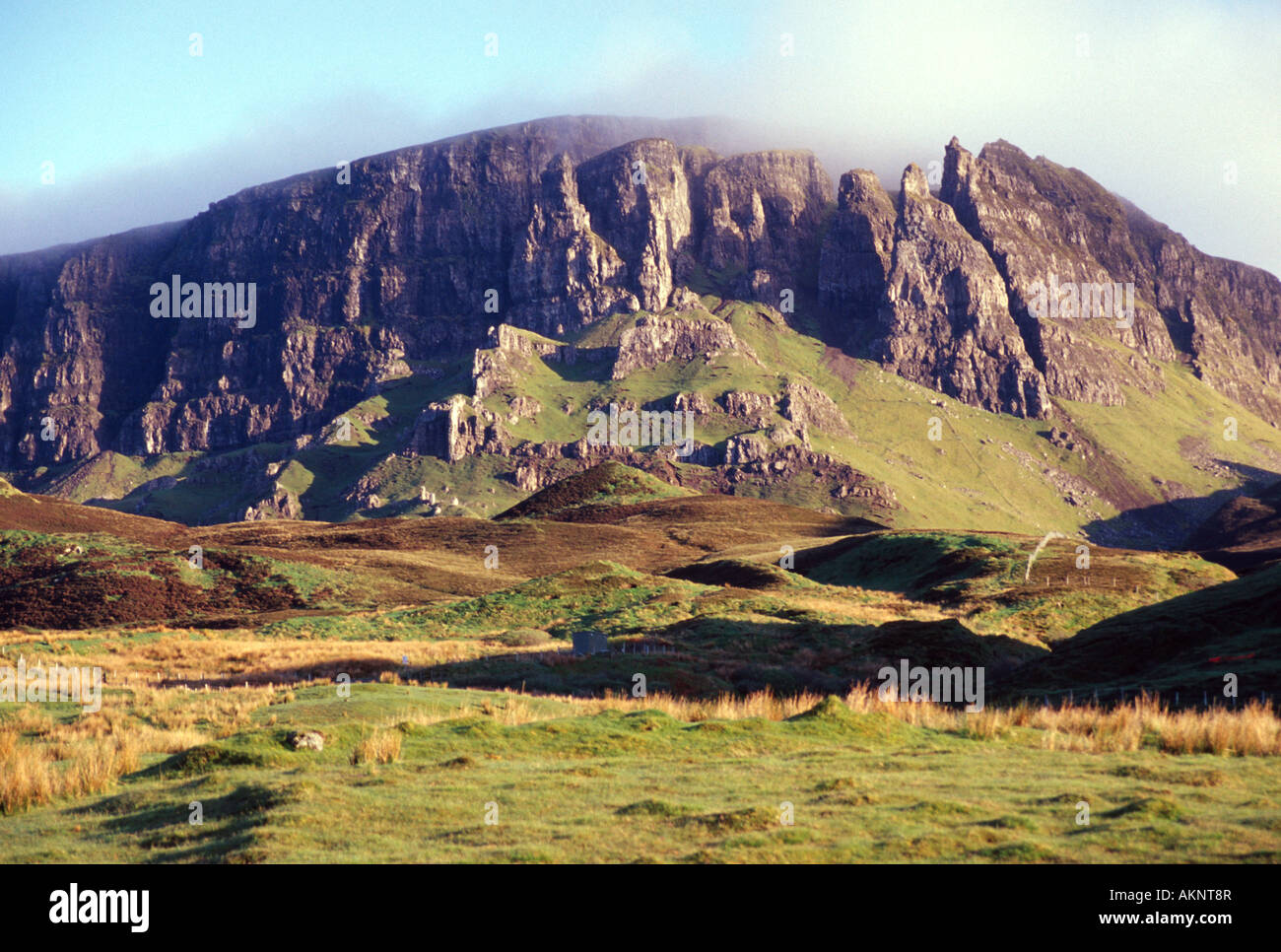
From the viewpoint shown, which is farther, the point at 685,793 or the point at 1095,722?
the point at 1095,722

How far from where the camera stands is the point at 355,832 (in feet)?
54.1

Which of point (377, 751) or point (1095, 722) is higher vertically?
point (377, 751)

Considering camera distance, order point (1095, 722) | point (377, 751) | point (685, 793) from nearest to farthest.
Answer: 1. point (685, 793)
2. point (377, 751)
3. point (1095, 722)

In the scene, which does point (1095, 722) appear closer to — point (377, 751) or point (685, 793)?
point (685, 793)

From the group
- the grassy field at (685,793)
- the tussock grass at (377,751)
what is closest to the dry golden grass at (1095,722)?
the grassy field at (685,793)

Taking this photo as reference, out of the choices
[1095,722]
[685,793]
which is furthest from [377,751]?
[1095,722]

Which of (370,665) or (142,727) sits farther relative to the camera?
(370,665)

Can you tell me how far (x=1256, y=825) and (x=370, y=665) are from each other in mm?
40526

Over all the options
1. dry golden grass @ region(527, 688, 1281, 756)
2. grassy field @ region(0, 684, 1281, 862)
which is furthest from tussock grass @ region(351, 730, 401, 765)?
dry golden grass @ region(527, 688, 1281, 756)

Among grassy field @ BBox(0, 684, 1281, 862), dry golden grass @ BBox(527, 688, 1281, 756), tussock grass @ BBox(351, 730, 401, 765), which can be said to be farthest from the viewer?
dry golden grass @ BBox(527, 688, 1281, 756)

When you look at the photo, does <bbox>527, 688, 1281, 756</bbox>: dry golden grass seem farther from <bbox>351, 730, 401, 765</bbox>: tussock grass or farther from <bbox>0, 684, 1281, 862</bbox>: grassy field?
<bbox>351, 730, 401, 765</bbox>: tussock grass

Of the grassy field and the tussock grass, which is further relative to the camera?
the tussock grass

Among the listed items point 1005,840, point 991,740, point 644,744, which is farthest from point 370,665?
point 1005,840
